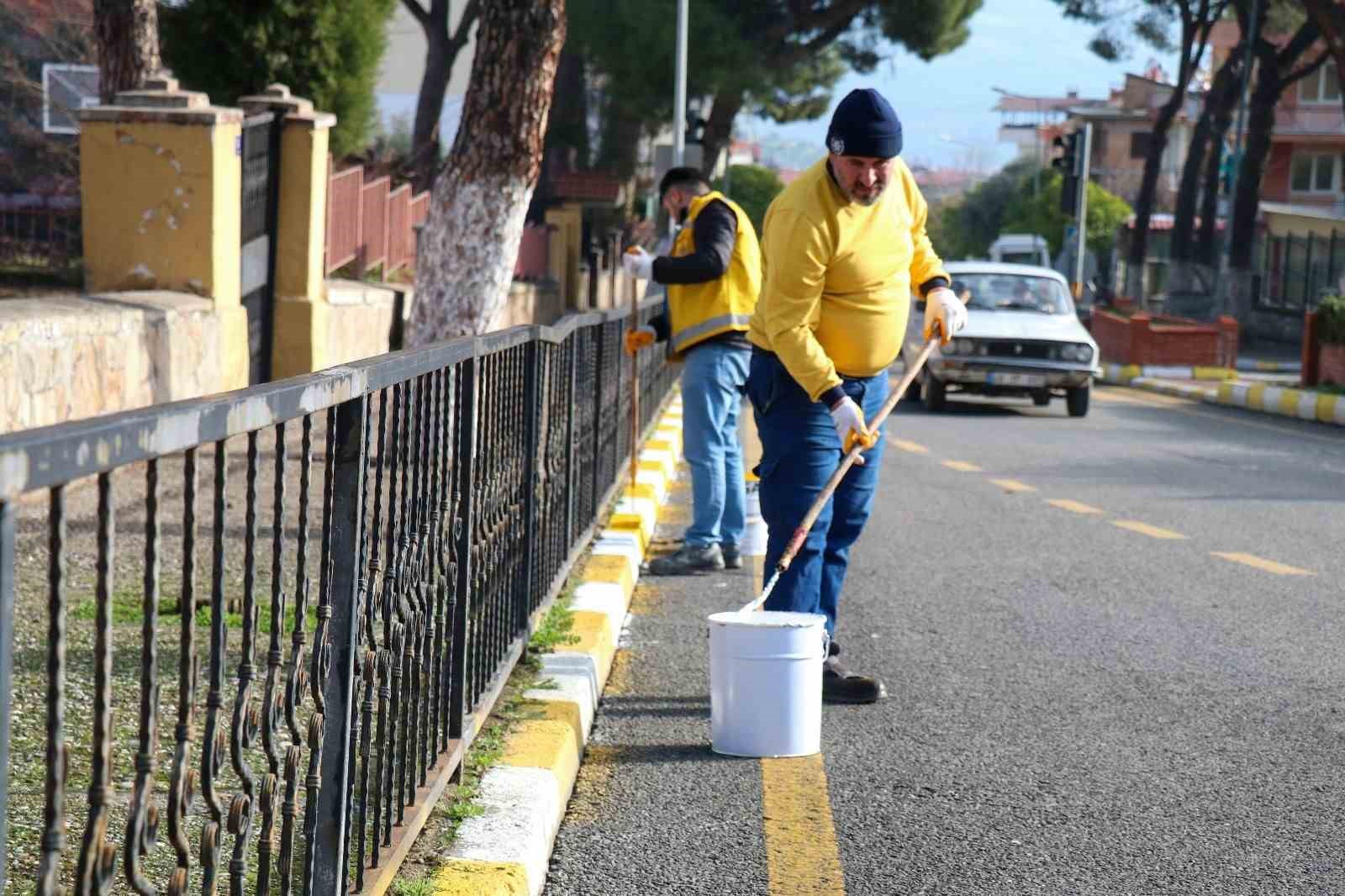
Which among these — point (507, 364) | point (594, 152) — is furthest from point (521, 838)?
point (594, 152)

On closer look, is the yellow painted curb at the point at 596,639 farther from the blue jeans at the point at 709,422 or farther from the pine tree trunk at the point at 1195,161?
the pine tree trunk at the point at 1195,161

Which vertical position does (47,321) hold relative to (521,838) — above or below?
above

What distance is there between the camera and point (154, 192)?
11453 mm

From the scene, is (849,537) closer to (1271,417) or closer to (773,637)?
(773,637)

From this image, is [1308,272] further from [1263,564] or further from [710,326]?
[710,326]

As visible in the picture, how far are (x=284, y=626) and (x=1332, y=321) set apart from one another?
22186 mm

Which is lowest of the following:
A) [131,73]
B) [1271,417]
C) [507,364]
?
[1271,417]

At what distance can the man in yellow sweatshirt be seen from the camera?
18.0 feet

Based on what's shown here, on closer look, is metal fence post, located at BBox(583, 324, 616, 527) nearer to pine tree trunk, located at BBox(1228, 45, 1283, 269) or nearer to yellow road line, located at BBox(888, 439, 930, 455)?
yellow road line, located at BBox(888, 439, 930, 455)

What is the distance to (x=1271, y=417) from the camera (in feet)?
69.6

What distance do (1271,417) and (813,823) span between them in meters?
17.8

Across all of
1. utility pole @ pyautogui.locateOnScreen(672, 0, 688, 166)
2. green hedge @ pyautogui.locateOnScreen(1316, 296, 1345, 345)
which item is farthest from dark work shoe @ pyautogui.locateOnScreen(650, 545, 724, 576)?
utility pole @ pyautogui.locateOnScreen(672, 0, 688, 166)

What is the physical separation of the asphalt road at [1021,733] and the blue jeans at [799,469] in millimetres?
484

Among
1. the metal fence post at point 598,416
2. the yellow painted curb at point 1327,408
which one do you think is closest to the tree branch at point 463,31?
the yellow painted curb at point 1327,408
